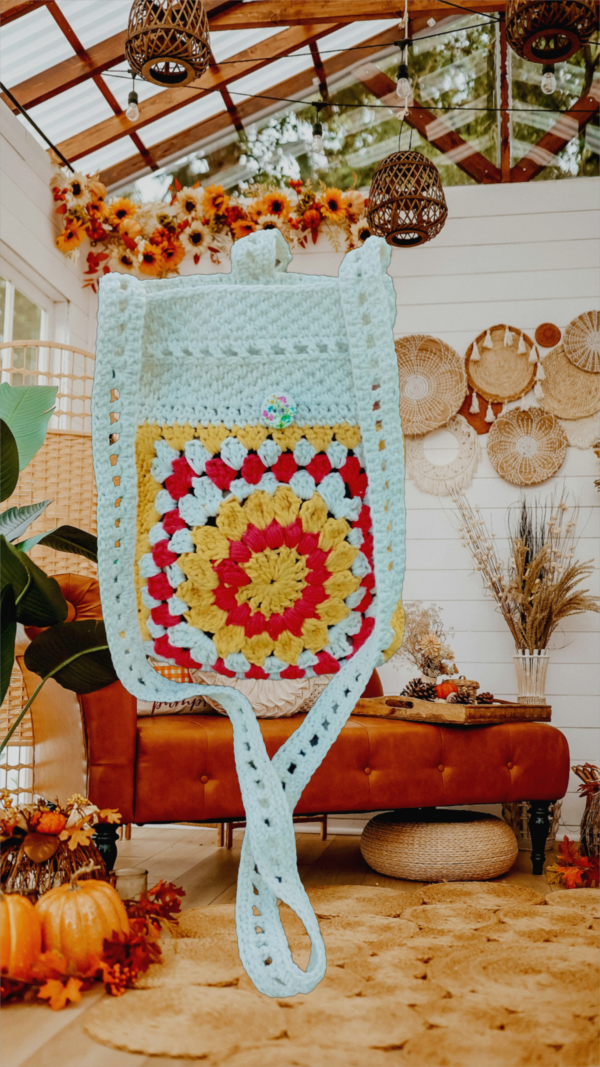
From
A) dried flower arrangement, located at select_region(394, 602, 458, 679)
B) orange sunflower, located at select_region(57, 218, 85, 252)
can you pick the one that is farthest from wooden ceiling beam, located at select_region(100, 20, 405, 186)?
dried flower arrangement, located at select_region(394, 602, 458, 679)

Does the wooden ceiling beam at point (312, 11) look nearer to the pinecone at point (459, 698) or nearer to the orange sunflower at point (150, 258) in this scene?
the orange sunflower at point (150, 258)

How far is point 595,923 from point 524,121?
134 inches

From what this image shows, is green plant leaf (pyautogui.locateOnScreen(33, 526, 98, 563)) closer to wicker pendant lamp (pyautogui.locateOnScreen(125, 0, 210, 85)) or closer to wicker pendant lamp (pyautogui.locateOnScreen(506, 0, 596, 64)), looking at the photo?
wicker pendant lamp (pyautogui.locateOnScreen(125, 0, 210, 85))

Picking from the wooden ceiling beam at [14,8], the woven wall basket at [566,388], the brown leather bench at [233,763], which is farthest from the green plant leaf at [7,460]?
the woven wall basket at [566,388]

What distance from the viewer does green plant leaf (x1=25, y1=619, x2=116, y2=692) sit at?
65.8 inches

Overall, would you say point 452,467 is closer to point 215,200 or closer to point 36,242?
point 215,200

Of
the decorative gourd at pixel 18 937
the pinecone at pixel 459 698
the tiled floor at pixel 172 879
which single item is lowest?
the tiled floor at pixel 172 879

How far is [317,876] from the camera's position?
275 cm

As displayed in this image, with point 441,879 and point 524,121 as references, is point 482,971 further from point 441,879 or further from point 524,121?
point 524,121

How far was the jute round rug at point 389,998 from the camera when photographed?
142 centimetres

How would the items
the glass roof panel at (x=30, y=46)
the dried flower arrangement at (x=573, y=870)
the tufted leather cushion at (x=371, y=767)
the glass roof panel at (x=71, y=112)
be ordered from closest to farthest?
1. the tufted leather cushion at (x=371, y=767)
2. the dried flower arrangement at (x=573, y=870)
3. the glass roof panel at (x=30, y=46)
4. the glass roof panel at (x=71, y=112)

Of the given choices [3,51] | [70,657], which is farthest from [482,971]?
[3,51]

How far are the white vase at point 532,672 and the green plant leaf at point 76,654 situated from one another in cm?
212

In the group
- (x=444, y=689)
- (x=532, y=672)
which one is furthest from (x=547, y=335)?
(x=444, y=689)
